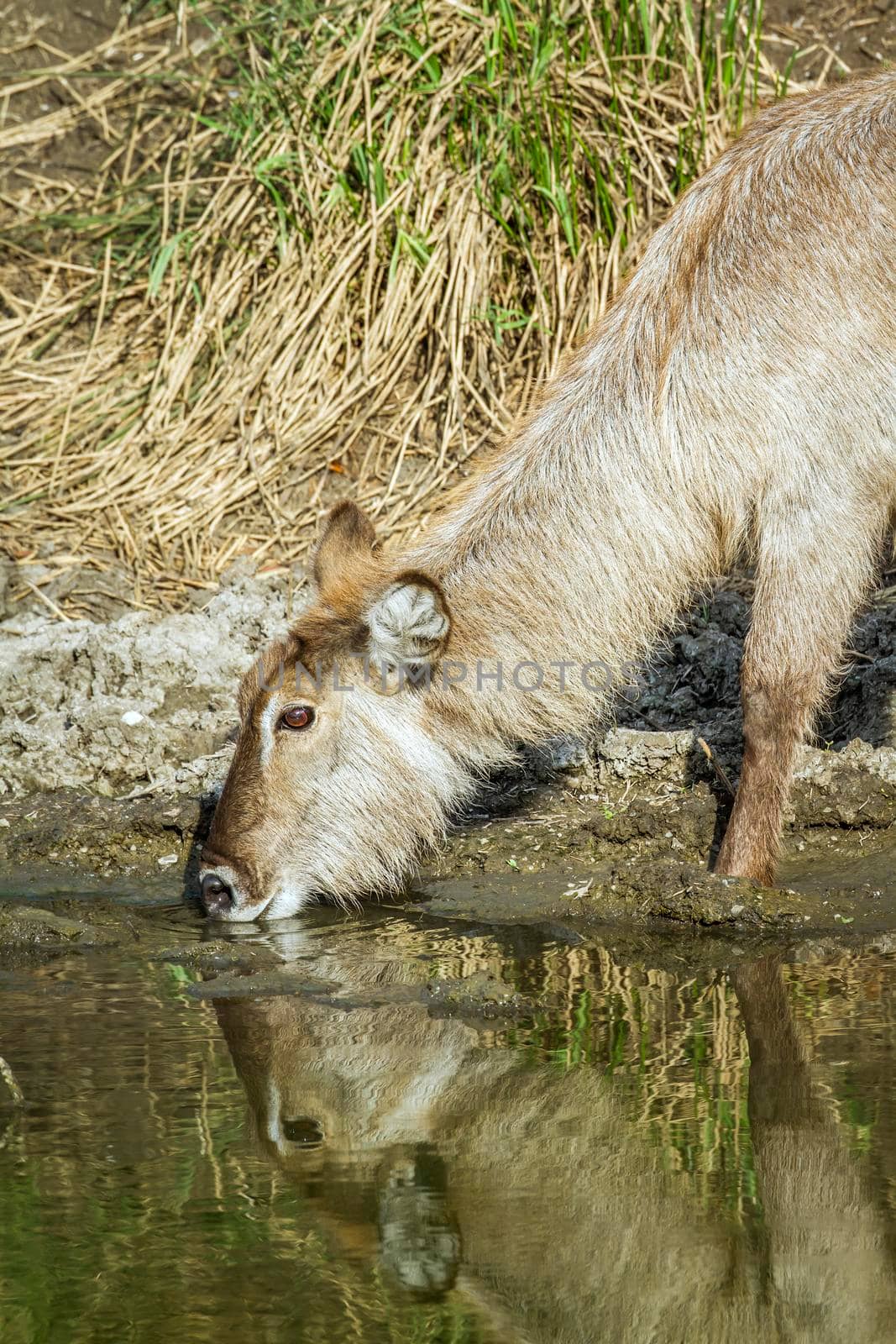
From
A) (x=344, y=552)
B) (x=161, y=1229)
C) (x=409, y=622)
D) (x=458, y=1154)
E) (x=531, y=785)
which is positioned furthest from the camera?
(x=531, y=785)

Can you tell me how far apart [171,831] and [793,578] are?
7.15ft

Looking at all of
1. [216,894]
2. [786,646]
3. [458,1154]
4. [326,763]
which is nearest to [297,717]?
[326,763]

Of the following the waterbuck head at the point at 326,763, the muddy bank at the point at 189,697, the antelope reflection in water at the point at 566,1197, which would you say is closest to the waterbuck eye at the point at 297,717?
the waterbuck head at the point at 326,763

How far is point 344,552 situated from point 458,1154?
2276 millimetres

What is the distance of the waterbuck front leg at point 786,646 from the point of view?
4.18 m

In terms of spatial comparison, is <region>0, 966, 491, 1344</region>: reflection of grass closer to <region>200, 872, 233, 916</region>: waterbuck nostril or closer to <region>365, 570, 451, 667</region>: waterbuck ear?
<region>200, 872, 233, 916</region>: waterbuck nostril

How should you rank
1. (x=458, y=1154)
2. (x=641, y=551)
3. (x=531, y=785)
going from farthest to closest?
(x=531, y=785) → (x=641, y=551) → (x=458, y=1154)

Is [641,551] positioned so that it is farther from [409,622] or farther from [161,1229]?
[161,1229]

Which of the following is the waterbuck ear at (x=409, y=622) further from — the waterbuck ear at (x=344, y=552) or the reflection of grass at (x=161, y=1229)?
the reflection of grass at (x=161, y=1229)

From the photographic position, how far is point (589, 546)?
4.35 metres

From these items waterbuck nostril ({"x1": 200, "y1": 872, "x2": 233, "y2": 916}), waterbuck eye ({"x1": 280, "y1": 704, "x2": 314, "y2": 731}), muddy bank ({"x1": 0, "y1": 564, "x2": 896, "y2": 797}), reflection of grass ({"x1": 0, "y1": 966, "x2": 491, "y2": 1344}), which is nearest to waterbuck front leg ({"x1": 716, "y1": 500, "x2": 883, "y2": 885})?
muddy bank ({"x1": 0, "y1": 564, "x2": 896, "y2": 797})

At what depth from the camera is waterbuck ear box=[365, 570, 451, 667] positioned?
13.4 ft

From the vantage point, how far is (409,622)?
13.6 feet

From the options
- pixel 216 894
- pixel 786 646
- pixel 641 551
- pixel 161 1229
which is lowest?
pixel 161 1229
